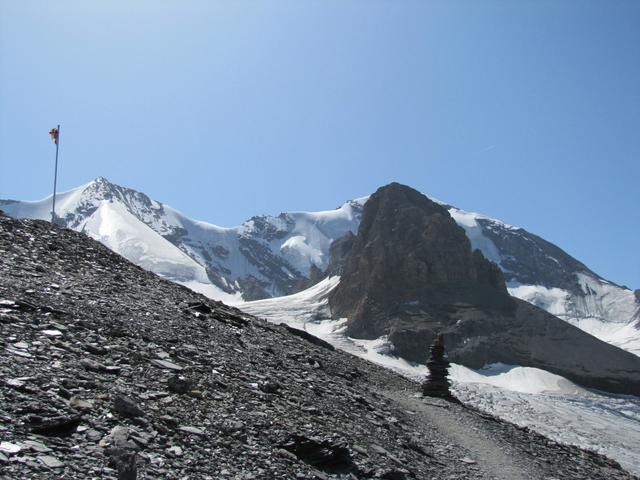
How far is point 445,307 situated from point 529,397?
70.1m

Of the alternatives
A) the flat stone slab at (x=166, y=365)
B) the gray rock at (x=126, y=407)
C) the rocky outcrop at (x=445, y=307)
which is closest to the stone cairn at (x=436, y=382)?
the flat stone slab at (x=166, y=365)

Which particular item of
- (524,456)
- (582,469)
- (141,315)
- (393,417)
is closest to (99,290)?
(141,315)

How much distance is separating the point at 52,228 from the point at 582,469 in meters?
21.3

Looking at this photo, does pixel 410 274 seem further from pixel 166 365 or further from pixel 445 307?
pixel 166 365

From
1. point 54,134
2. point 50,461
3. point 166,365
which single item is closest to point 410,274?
point 54,134

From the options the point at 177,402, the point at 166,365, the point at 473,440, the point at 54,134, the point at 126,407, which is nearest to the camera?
the point at 126,407

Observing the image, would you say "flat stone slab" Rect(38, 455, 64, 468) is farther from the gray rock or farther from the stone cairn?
the stone cairn

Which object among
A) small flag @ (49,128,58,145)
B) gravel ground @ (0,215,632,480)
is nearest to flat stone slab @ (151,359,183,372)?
gravel ground @ (0,215,632,480)

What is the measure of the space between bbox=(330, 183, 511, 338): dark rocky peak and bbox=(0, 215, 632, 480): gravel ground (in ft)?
402

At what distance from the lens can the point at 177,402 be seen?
1099 cm

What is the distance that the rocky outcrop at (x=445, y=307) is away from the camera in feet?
427

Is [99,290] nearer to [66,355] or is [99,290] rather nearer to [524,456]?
[66,355]

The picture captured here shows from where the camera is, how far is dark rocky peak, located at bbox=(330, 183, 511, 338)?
487ft

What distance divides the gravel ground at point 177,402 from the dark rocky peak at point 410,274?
123m
